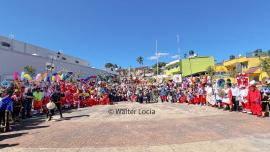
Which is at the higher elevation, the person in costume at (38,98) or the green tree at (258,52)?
the green tree at (258,52)

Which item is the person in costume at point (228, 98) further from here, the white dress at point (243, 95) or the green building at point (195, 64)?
the green building at point (195, 64)

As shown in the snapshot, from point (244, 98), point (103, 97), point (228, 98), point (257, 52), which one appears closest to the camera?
→ point (244, 98)

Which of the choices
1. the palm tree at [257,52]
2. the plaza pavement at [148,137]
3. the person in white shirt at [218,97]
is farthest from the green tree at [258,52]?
the plaza pavement at [148,137]

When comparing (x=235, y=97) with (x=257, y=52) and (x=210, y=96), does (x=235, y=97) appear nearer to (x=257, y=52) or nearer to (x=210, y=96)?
(x=210, y=96)

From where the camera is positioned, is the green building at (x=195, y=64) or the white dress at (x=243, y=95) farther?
the green building at (x=195, y=64)

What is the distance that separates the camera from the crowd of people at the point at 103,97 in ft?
39.1

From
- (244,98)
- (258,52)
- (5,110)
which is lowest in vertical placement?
(5,110)

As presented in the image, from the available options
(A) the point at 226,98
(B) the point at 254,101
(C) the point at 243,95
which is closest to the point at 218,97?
(A) the point at 226,98

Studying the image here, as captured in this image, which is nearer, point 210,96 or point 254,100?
point 254,100

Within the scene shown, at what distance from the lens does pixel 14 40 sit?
152 ft

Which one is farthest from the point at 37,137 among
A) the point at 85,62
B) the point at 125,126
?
the point at 85,62

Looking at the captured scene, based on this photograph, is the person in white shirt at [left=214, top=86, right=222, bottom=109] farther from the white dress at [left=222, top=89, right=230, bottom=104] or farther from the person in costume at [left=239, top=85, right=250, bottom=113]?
the person in costume at [left=239, top=85, right=250, bottom=113]

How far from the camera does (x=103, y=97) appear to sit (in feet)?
72.0

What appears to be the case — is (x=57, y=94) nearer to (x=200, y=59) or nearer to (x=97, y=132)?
(x=97, y=132)
